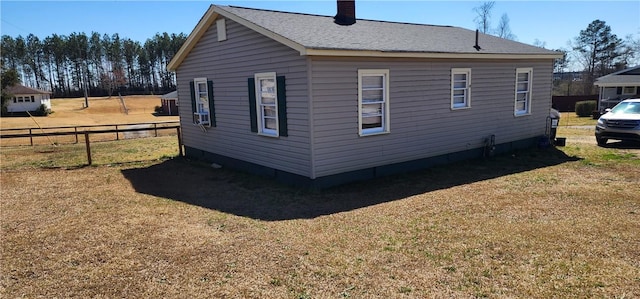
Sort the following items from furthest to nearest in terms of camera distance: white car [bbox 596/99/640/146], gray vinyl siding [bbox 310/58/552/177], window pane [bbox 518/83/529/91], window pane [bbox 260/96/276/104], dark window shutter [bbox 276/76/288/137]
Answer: white car [bbox 596/99/640/146], window pane [bbox 518/83/529/91], window pane [bbox 260/96/276/104], dark window shutter [bbox 276/76/288/137], gray vinyl siding [bbox 310/58/552/177]

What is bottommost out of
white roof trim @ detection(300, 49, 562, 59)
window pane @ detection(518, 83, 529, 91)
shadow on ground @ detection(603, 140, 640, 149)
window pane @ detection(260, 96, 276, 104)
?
shadow on ground @ detection(603, 140, 640, 149)

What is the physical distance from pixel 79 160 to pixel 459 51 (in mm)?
11860

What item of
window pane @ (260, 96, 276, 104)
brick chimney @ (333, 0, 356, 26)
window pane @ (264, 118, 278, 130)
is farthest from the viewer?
brick chimney @ (333, 0, 356, 26)

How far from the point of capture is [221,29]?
10258mm

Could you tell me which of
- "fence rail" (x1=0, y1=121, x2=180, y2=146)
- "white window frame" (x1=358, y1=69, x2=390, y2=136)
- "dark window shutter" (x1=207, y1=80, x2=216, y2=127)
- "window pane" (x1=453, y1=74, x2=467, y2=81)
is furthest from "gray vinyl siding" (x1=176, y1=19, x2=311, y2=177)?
"window pane" (x1=453, y1=74, x2=467, y2=81)

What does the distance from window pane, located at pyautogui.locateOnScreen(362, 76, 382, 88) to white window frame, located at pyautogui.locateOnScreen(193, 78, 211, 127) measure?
16.2ft

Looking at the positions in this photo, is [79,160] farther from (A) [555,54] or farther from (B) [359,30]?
(A) [555,54]

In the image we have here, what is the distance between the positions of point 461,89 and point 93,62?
84949 mm

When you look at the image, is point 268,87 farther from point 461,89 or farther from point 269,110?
point 461,89

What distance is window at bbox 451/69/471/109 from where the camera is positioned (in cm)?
1058

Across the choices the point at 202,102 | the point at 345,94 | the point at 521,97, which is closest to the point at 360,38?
the point at 345,94

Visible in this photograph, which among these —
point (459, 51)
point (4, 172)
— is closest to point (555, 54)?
point (459, 51)

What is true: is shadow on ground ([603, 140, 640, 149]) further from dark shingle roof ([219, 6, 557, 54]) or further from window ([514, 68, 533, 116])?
dark shingle roof ([219, 6, 557, 54])

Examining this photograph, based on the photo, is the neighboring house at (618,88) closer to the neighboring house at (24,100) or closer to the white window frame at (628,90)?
the white window frame at (628,90)
